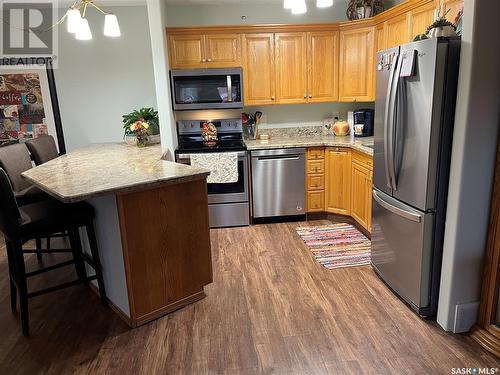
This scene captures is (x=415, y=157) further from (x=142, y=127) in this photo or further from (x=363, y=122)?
(x=142, y=127)

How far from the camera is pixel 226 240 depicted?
3.77 metres

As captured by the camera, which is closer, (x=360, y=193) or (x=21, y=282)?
(x=21, y=282)

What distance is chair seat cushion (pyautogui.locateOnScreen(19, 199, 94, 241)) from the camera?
7.34ft

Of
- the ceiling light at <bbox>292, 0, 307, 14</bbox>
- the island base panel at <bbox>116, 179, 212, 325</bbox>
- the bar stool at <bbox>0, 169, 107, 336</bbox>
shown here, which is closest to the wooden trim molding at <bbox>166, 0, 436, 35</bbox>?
the ceiling light at <bbox>292, 0, 307, 14</bbox>

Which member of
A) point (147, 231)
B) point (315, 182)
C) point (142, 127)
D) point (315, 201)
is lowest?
point (315, 201)

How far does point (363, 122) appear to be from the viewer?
4.21 m

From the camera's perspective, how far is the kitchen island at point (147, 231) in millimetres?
2205

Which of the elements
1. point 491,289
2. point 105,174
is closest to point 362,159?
point 491,289

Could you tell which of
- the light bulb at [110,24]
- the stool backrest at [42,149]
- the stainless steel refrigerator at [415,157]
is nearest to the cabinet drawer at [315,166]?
the stainless steel refrigerator at [415,157]

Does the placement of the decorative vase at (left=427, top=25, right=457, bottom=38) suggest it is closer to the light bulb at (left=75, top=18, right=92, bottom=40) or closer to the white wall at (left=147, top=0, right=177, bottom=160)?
the light bulb at (left=75, top=18, right=92, bottom=40)

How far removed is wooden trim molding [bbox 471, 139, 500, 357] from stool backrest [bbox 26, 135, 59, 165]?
Result: 3721 millimetres

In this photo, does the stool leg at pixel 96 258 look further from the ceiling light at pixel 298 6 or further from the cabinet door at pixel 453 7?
the cabinet door at pixel 453 7

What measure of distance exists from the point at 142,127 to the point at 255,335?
7.94 ft

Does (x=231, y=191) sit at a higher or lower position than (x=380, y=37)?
lower
